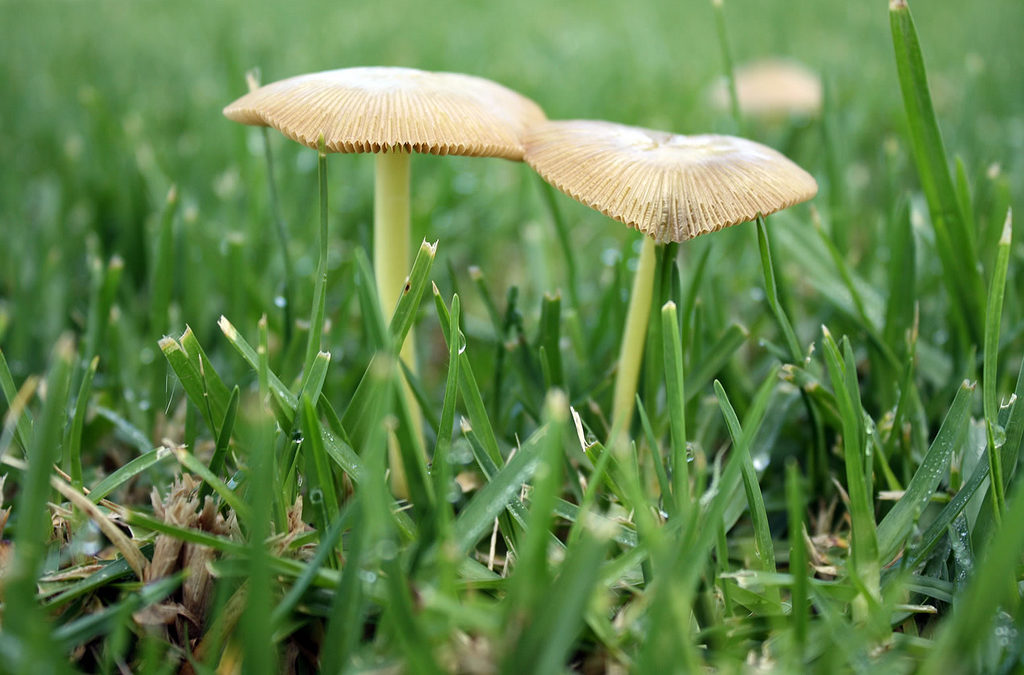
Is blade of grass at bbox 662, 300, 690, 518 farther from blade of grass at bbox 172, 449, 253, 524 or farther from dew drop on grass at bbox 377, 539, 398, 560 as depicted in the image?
blade of grass at bbox 172, 449, 253, 524

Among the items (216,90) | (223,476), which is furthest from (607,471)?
(216,90)

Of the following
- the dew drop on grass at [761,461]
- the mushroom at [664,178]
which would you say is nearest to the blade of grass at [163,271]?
the mushroom at [664,178]

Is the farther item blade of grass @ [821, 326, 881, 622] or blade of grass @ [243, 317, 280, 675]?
blade of grass @ [821, 326, 881, 622]

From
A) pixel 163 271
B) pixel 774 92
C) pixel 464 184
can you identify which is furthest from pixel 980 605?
pixel 774 92

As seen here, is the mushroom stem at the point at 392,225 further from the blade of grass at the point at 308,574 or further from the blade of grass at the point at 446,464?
the blade of grass at the point at 308,574

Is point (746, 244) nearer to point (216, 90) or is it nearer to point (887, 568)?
point (887, 568)

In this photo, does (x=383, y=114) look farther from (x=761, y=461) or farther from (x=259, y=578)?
(x=761, y=461)

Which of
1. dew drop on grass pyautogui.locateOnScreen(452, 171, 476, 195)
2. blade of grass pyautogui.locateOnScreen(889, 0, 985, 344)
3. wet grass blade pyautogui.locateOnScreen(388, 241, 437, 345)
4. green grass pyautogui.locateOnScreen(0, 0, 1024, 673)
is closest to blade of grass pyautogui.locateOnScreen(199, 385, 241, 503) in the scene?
green grass pyautogui.locateOnScreen(0, 0, 1024, 673)
